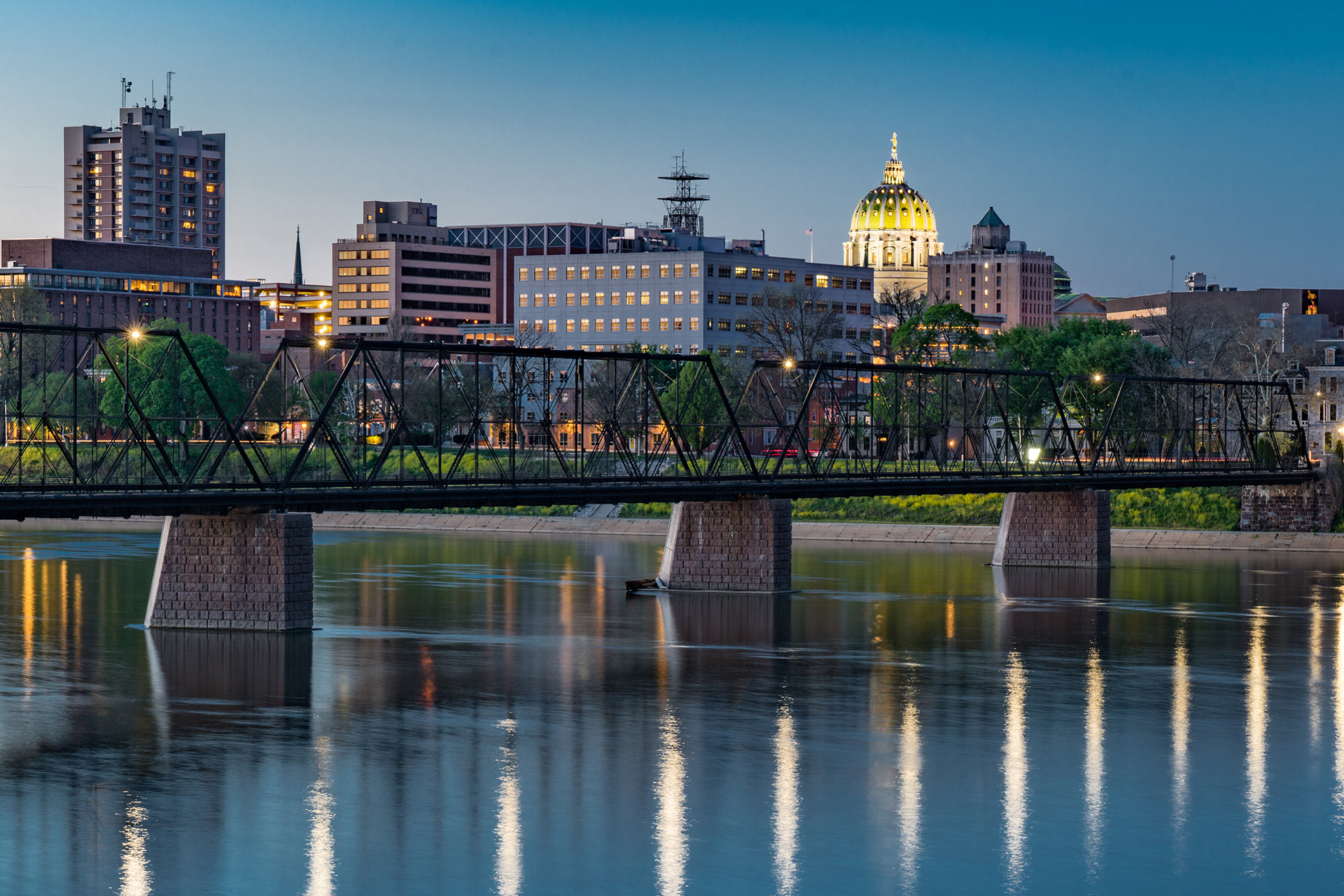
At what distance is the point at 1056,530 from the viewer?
86312mm

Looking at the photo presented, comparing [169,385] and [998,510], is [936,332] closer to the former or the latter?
[998,510]

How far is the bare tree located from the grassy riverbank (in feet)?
124

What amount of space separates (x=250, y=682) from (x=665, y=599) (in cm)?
2458

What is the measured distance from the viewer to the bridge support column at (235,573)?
51938 millimetres

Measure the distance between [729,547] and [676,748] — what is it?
3298cm

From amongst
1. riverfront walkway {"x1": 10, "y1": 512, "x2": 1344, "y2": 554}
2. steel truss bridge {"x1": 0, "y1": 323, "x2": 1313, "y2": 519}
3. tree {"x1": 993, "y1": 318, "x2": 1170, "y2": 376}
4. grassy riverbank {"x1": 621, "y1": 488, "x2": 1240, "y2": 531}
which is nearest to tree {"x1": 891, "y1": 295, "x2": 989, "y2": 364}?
steel truss bridge {"x1": 0, "y1": 323, "x2": 1313, "y2": 519}

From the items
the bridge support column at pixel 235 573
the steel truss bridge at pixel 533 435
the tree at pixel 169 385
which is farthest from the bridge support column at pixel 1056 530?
the tree at pixel 169 385

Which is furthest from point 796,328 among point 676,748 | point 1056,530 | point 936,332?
point 676,748

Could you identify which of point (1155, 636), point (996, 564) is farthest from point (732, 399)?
point (1155, 636)

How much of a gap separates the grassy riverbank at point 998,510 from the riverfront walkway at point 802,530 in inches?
64.9

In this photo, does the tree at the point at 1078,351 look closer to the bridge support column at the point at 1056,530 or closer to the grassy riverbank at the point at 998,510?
the grassy riverbank at the point at 998,510

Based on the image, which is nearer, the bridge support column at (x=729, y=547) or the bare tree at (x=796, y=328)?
the bridge support column at (x=729, y=547)

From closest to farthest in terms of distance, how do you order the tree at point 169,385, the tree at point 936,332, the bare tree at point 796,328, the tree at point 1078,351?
the tree at point 169,385
the tree at point 1078,351
the tree at point 936,332
the bare tree at point 796,328

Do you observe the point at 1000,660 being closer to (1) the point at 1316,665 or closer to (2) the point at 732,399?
(1) the point at 1316,665
